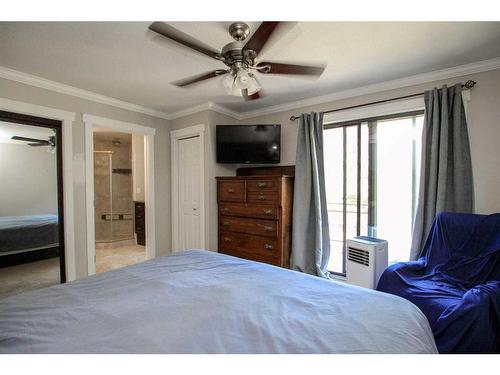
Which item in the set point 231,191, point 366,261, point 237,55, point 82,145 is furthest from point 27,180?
point 366,261

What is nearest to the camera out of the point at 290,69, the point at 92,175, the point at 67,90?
the point at 290,69

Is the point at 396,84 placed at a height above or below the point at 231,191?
above

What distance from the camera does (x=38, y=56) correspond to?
2.09m

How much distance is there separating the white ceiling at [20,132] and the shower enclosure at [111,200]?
2.73 m

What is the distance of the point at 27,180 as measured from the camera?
2639mm

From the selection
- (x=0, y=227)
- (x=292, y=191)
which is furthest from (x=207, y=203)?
(x=0, y=227)

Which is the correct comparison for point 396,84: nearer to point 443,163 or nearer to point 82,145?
point 443,163

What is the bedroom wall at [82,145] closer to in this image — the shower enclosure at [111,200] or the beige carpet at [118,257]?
the beige carpet at [118,257]

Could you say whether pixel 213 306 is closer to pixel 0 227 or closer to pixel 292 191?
pixel 292 191

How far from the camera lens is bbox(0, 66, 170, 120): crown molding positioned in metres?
2.39

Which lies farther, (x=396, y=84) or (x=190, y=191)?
(x=190, y=191)

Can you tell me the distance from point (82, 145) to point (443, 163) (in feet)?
12.8

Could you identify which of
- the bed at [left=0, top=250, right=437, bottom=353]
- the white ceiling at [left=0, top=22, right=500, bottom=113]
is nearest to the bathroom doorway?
the white ceiling at [left=0, top=22, right=500, bottom=113]

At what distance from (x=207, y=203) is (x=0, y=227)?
216cm
